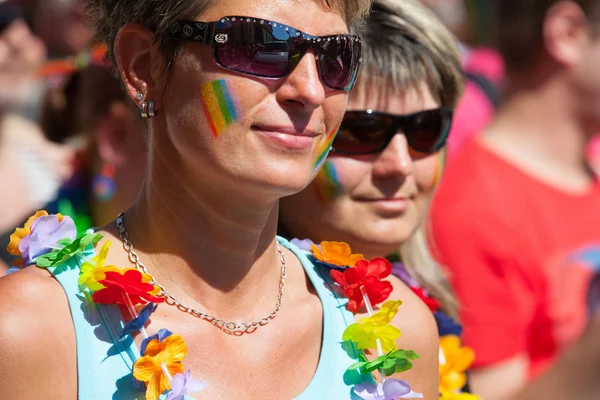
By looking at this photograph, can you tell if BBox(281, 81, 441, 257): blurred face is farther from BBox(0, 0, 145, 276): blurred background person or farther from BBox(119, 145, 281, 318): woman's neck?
BBox(0, 0, 145, 276): blurred background person

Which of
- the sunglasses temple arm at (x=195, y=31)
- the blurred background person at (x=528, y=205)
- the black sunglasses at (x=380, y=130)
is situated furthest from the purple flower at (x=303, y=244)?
the blurred background person at (x=528, y=205)

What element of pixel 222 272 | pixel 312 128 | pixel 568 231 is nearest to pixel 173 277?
pixel 222 272

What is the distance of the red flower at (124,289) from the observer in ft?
7.00

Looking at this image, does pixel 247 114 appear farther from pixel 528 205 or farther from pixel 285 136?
pixel 528 205

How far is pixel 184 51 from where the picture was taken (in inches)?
87.7

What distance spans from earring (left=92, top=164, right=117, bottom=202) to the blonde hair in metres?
1.49

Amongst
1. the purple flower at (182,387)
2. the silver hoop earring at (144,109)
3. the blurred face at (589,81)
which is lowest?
the blurred face at (589,81)

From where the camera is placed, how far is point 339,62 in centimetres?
229

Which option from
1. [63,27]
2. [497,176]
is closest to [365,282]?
[497,176]

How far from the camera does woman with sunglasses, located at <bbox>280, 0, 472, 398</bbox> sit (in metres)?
2.99

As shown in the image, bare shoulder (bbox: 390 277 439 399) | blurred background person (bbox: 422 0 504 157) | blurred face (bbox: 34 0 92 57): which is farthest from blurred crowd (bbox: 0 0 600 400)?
bare shoulder (bbox: 390 277 439 399)

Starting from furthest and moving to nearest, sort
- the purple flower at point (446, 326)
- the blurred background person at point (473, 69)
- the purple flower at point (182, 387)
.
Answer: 1. the blurred background person at point (473, 69)
2. the purple flower at point (446, 326)
3. the purple flower at point (182, 387)

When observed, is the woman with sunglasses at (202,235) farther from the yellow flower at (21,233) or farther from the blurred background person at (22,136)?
the blurred background person at (22,136)

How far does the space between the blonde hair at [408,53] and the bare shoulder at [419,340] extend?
2.27ft
